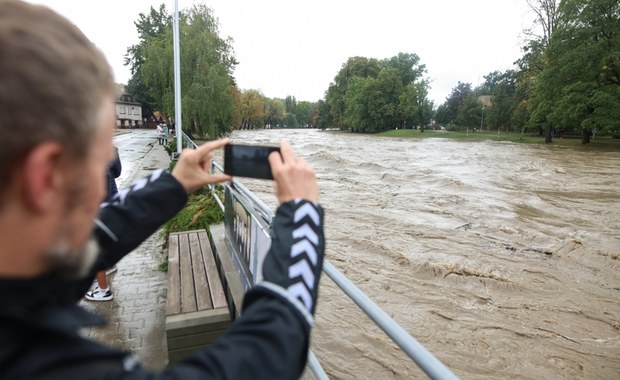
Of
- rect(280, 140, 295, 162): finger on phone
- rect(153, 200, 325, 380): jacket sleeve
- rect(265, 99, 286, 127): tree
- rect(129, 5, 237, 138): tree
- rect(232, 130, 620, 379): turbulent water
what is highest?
rect(265, 99, 286, 127): tree

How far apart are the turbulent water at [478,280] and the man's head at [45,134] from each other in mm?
4279

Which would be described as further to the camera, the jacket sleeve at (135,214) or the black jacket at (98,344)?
the jacket sleeve at (135,214)

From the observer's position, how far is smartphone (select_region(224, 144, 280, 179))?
1.22 meters

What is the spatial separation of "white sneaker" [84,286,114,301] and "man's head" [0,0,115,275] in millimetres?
4378

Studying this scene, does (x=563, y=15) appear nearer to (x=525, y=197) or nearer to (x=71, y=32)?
(x=525, y=197)

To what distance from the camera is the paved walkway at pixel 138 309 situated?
365 centimetres

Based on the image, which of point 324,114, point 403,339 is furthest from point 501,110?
point 403,339

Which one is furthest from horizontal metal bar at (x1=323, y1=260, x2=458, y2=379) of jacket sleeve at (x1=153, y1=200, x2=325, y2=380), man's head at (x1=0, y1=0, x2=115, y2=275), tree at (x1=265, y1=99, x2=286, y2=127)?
tree at (x1=265, y1=99, x2=286, y2=127)

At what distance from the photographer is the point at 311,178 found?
101 cm

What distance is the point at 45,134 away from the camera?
0.64 m

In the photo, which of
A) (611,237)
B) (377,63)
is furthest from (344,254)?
(377,63)

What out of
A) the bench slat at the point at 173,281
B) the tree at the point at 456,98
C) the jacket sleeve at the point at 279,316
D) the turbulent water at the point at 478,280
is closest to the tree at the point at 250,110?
the tree at the point at 456,98

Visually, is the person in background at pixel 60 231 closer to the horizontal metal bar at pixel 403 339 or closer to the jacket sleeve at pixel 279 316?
the jacket sleeve at pixel 279 316

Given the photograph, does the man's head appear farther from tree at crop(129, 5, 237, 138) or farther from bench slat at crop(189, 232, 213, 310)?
tree at crop(129, 5, 237, 138)
